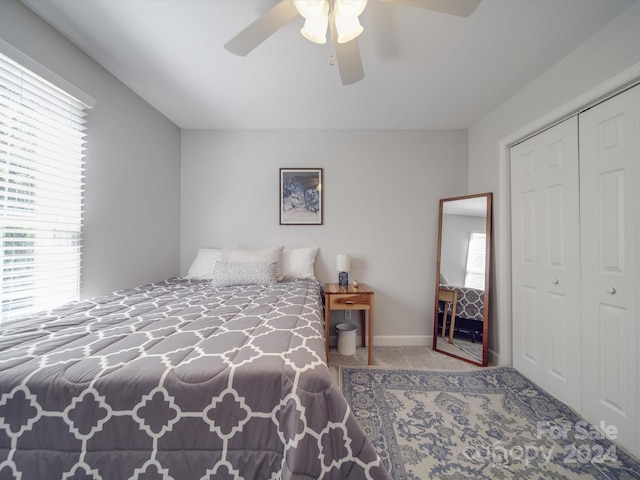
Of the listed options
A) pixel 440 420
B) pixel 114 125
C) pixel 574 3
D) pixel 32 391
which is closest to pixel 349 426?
pixel 32 391

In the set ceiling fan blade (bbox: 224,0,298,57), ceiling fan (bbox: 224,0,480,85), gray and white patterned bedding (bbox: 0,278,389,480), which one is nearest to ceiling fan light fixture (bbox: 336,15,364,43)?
ceiling fan (bbox: 224,0,480,85)

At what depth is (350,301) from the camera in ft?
7.33

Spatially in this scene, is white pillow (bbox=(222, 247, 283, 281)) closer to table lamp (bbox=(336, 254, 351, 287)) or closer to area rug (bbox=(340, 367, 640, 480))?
table lamp (bbox=(336, 254, 351, 287))

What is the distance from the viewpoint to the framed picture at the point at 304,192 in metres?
2.65

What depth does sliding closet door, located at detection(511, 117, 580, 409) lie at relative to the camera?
159 centimetres

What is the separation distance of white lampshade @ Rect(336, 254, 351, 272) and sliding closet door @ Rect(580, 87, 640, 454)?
1705mm

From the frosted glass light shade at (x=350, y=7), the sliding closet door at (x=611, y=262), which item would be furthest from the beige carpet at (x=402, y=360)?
the frosted glass light shade at (x=350, y=7)

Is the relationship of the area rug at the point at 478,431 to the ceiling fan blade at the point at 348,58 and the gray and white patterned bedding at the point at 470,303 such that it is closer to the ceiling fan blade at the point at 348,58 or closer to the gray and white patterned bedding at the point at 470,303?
the gray and white patterned bedding at the point at 470,303

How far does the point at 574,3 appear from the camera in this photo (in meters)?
1.24

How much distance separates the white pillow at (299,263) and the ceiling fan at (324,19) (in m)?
1.73

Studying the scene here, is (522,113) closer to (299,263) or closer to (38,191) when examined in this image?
(299,263)

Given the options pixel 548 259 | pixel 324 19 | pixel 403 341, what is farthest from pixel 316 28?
pixel 403 341

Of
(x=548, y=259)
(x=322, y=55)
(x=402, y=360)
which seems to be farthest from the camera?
(x=402, y=360)

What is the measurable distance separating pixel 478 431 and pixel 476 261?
56.7 inches
